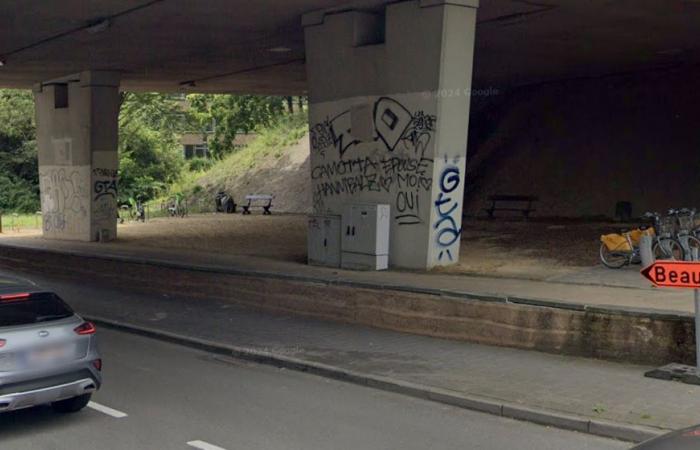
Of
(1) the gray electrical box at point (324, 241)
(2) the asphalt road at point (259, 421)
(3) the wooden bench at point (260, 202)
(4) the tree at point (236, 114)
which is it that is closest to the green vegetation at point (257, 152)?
(4) the tree at point (236, 114)

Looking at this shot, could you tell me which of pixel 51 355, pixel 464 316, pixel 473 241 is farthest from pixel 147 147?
pixel 51 355

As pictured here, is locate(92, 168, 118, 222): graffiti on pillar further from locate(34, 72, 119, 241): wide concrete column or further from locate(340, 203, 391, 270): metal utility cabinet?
locate(340, 203, 391, 270): metal utility cabinet

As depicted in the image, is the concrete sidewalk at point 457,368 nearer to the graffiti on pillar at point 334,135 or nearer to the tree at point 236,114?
the graffiti on pillar at point 334,135

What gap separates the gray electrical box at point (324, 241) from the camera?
16031mm

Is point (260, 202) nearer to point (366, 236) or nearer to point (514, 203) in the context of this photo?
point (514, 203)

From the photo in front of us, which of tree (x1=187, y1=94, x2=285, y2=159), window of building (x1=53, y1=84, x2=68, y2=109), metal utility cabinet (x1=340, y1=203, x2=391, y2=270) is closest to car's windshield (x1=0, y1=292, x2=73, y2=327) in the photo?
metal utility cabinet (x1=340, y1=203, x2=391, y2=270)

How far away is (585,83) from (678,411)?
23.4 meters

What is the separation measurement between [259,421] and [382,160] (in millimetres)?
8235

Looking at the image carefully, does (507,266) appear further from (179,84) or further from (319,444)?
(179,84)

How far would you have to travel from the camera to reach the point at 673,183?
24.8 metres

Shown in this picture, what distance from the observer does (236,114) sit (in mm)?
53438

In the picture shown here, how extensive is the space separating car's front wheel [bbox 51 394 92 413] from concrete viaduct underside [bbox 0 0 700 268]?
7877 mm

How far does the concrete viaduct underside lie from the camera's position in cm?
1445

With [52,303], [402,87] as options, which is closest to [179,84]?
[402,87]
